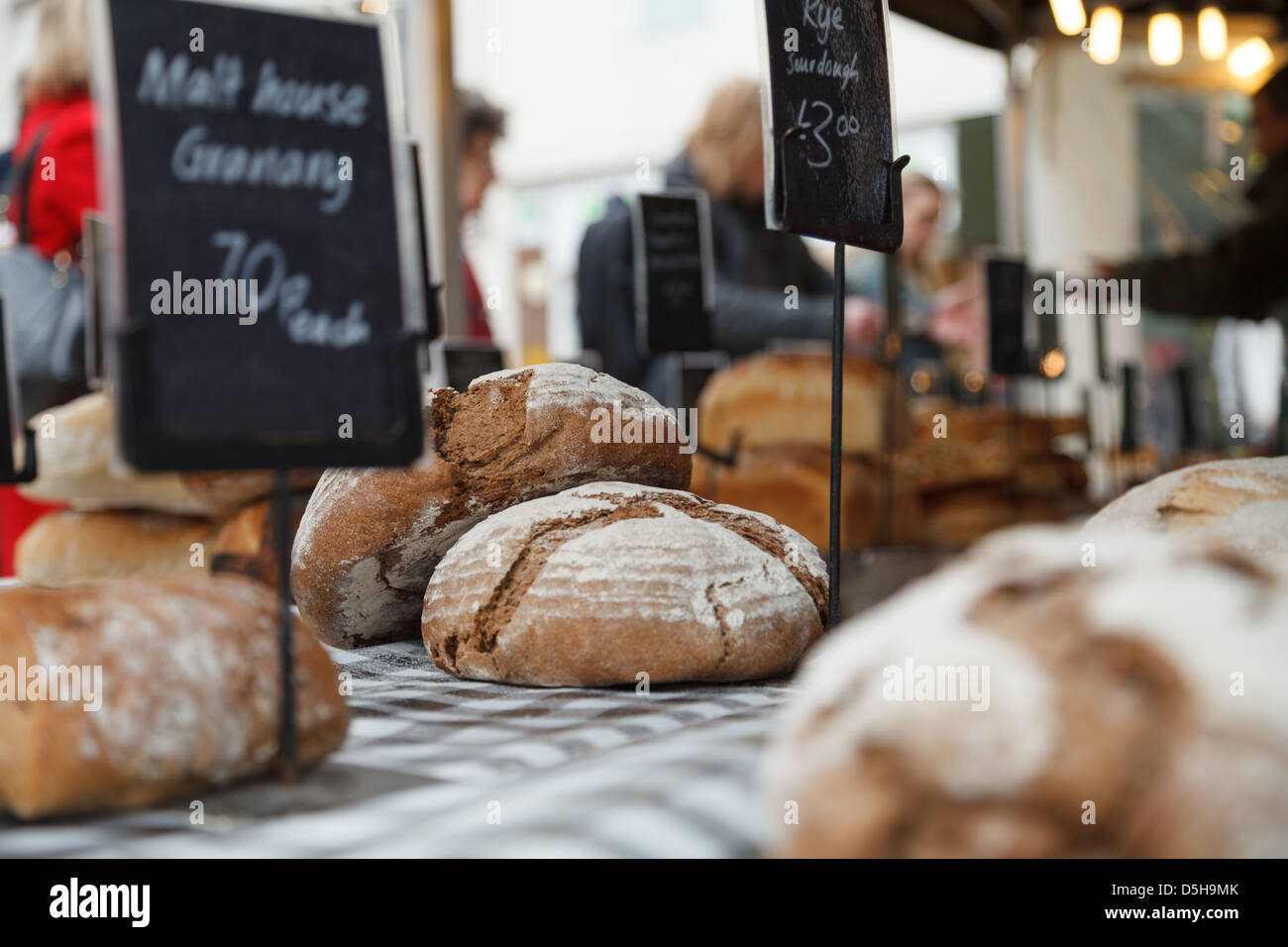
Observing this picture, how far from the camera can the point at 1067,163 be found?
8578mm

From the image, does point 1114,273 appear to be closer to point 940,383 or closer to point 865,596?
point 940,383

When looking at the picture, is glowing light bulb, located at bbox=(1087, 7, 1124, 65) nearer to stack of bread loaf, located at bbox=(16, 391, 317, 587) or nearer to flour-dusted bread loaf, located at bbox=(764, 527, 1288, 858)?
stack of bread loaf, located at bbox=(16, 391, 317, 587)

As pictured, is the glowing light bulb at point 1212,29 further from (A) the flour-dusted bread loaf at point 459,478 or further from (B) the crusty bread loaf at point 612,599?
(B) the crusty bread loaf at point 612,599

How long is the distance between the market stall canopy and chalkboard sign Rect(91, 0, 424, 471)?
498cm

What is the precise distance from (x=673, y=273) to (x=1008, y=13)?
4823 millimetres

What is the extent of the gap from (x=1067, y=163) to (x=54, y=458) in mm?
8021

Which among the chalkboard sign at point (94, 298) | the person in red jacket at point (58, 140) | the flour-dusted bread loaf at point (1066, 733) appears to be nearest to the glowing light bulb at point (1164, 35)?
the person in red jacket at point (58, 140)

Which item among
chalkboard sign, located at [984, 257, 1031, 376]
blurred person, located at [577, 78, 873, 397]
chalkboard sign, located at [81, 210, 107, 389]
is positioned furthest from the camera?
chalkboard sign, located at [984, 257, 1031, 376]

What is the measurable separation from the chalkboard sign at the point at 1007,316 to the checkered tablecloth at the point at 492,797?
290 cm

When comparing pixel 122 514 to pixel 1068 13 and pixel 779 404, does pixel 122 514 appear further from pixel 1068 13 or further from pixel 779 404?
pixel 1068 13

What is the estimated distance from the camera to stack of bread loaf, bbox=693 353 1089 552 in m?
3.45

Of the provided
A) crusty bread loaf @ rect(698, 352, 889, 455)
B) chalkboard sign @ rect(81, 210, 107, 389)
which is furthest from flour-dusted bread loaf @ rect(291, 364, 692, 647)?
crusty bread loaf @ rect(698, 352, 889, 455)

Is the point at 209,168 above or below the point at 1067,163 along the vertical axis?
below
